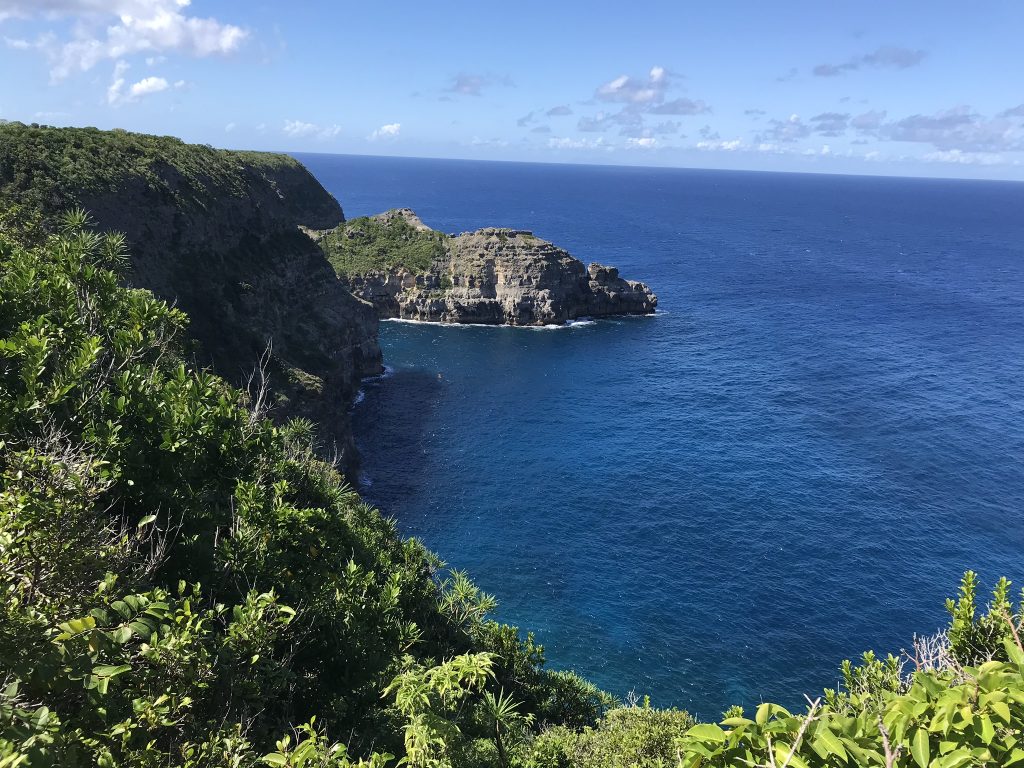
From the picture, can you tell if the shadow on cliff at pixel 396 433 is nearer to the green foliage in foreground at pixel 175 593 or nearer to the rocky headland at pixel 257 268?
the rocky headland at pixel 257 268

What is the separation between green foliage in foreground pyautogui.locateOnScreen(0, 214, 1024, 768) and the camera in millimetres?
7023

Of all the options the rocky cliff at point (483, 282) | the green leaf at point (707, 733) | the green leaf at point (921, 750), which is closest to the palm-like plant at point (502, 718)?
the green leaf at point (707, 733)

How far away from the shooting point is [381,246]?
445ft

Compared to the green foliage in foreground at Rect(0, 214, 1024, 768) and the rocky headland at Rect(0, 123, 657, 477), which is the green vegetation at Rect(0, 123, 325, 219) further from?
the green foliage in foreground at Rect(0, 214, 1024, 768)

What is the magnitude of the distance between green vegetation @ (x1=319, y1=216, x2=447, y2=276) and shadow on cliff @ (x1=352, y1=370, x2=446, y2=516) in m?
38.8

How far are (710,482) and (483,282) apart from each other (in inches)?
2946

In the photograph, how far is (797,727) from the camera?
677 cm

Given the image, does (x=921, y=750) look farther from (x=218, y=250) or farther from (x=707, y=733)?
(x=218, y=250)

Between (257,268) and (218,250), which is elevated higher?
(218,250)

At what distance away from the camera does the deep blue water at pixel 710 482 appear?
47312mm

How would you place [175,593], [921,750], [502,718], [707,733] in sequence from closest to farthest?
[921,750] → [707,733] → [502,718] → [175,593]

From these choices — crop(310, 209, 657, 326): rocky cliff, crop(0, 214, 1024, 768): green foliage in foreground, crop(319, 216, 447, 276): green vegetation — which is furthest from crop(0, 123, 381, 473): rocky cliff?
crop(319, 216, 447, 276): green vegetation

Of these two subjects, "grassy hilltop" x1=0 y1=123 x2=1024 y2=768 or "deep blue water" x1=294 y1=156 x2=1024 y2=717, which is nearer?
"grassy hilltop" x1=0 y1=123 x2=1024 y2=768

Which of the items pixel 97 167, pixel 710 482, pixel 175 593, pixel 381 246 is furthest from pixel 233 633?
pixel 381 246
